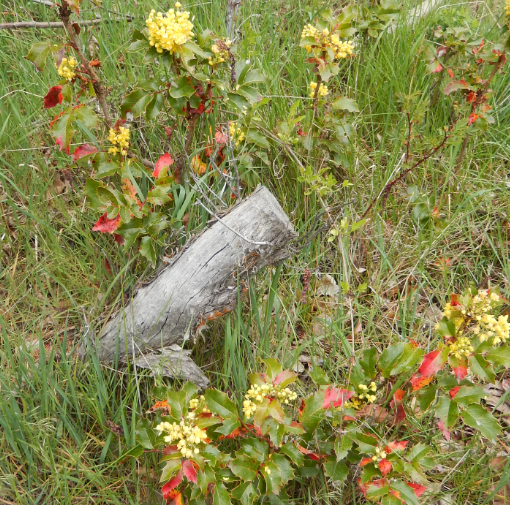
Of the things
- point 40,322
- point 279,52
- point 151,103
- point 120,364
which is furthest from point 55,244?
point 279,52

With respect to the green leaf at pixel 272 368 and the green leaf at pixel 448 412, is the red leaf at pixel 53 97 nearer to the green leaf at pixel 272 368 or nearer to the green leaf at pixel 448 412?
the green leaf at pixel 272 368

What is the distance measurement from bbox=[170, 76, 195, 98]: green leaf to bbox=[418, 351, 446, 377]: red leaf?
1324 mm

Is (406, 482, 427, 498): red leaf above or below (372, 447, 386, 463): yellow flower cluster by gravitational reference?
below

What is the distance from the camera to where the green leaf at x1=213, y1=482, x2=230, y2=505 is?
1.46 metres

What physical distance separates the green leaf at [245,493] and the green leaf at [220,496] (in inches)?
1.2

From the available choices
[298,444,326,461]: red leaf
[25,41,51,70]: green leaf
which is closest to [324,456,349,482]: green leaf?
[298,444,326,461]: red leaf

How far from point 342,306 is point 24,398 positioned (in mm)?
1284

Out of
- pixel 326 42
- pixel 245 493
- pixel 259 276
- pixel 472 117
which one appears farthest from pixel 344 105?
pixel 245 493

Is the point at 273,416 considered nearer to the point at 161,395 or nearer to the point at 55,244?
the point at 161,395

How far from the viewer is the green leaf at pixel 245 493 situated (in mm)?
1494

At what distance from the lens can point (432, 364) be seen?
5.21ft

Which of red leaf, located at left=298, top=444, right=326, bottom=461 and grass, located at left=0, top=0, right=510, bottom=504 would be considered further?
grass, located at left=0, top=0, right=510, bottom=504

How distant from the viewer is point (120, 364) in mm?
1963

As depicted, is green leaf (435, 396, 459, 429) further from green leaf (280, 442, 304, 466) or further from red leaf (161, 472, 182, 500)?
red leaf (161, 472, 182, 500)
